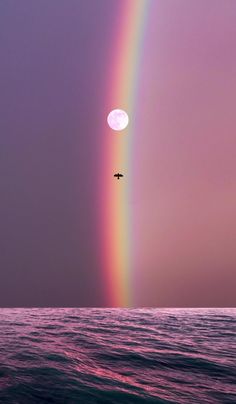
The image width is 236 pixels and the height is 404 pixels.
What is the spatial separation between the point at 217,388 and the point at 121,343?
1695 centimetres

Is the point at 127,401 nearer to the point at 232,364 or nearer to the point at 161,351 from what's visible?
the point at 232,364

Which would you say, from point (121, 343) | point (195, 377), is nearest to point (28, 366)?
point (195, 377)

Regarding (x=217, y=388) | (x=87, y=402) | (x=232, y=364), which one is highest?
(x=232, y=364)

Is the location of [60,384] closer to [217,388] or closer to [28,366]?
[28,366]

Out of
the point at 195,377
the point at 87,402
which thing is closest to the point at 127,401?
the point at 87,402

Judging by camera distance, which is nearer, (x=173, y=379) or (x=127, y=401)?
(x=127, y=401)

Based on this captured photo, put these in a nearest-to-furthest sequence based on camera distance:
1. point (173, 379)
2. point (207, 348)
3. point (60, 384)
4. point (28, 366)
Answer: point (60, 384) → point (173, 379) → point (28, 366) → point (207, 348)

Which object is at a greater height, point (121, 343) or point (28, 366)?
point (121, 343)

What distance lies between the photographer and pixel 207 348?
106ft

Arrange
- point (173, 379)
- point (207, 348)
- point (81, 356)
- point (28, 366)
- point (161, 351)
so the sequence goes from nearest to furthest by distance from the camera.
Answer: point (173, 379) < point (28, 366) < point (81, 356) < point (161, 351) < point (207, 348)

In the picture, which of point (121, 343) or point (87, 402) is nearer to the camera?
point (87, 402)

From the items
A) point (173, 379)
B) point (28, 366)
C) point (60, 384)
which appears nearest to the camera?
point (60, 384)

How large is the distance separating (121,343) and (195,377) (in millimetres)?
14618

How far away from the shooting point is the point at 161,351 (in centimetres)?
2969
